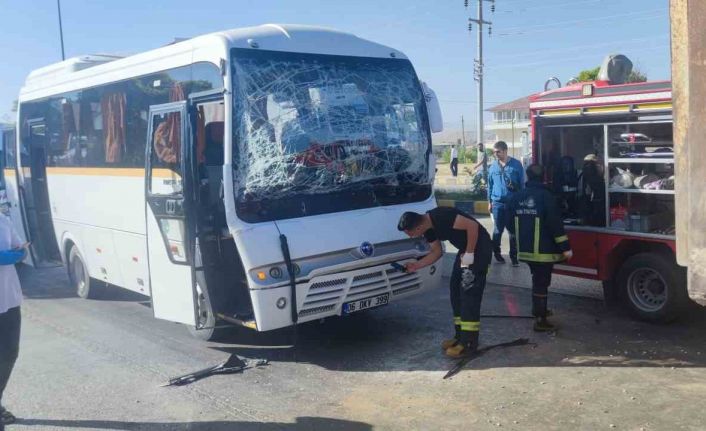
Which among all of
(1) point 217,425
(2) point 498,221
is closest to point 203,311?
(1) point 217,425

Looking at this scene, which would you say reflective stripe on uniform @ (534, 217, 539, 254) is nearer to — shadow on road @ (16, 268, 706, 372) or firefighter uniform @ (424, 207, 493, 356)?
firefighter uniform @ (424, 207, 493, 356)

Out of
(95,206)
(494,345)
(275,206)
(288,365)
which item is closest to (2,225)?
(275,206)

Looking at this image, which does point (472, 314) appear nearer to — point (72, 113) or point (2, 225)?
point (2, 225)

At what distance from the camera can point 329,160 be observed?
6.62 metres

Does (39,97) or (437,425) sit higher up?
(39,97)

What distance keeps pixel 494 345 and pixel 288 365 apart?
2042 millimetres

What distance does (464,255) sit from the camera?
6.34 metres

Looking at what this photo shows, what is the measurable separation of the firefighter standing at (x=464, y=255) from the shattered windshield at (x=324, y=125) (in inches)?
30.2

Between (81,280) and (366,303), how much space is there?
5202mm

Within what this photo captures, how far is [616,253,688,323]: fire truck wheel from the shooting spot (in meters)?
7.00

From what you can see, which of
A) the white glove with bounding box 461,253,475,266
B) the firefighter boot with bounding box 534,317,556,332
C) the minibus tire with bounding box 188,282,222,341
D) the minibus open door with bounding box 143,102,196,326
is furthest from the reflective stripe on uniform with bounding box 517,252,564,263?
the minibus open door with bounding box 143,102,196,326

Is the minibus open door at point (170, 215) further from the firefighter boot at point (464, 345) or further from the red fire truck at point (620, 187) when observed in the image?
the red fire truck at point (620, 187)

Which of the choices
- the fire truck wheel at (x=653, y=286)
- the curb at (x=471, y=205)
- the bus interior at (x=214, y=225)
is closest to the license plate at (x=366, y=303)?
the bus interior at (x=214, y=225)

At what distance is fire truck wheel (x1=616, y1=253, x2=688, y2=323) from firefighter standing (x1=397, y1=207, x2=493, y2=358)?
1999 millimetres
